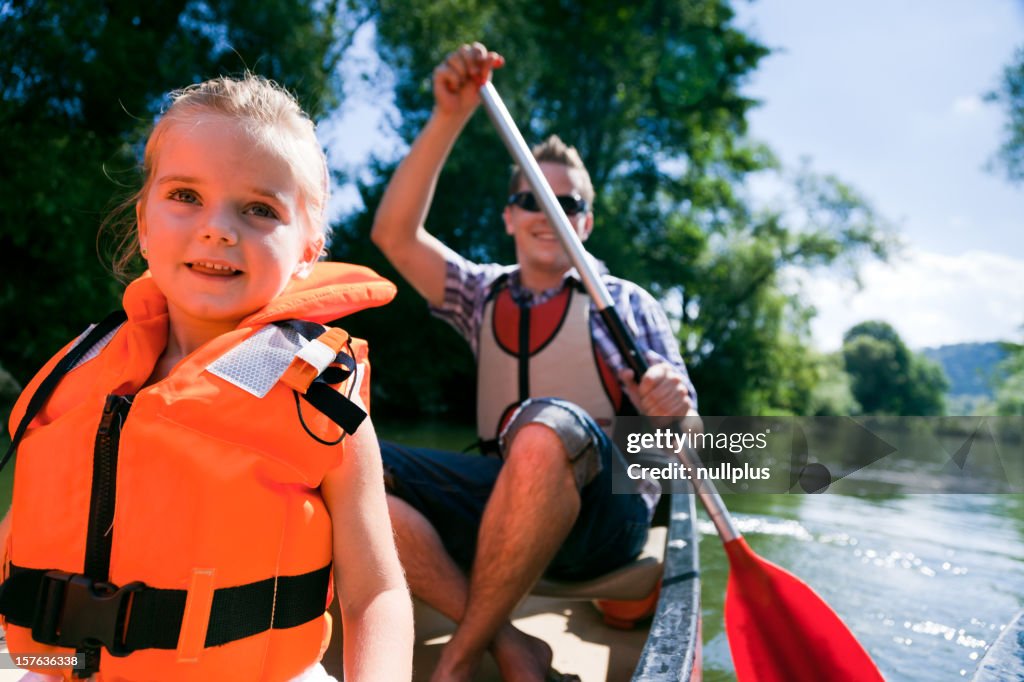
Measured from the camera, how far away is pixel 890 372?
158 feet

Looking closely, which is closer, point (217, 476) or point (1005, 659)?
point (217, 476)

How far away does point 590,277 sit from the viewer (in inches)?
77.4

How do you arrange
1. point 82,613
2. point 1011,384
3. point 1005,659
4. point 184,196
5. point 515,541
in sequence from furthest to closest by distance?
point 1011,384, point 515,541, point 1005,659, point 184,196, point 82,613

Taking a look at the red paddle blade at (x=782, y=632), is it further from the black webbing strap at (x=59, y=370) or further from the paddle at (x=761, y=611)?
the black webbing strap at (x=59, y=370)

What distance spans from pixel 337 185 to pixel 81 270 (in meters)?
3.73

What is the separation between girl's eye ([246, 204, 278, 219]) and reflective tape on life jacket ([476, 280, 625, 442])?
3.95 ft

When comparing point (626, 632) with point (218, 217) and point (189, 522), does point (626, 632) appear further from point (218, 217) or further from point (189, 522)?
point (218, 217)

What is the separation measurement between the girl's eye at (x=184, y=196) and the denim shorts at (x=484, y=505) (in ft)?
2.83

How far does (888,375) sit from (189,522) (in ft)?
174

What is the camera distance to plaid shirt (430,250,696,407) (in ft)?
Result: 6.64

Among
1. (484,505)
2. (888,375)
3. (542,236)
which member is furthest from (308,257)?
(888,375)

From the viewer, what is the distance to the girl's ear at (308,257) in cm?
101

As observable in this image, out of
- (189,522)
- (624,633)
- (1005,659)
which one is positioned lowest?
(624,633)

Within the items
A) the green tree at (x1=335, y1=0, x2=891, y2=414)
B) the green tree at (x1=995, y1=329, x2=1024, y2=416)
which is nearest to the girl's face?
the green tree at (x1=335, y1=0, x2=891, y2=414)
